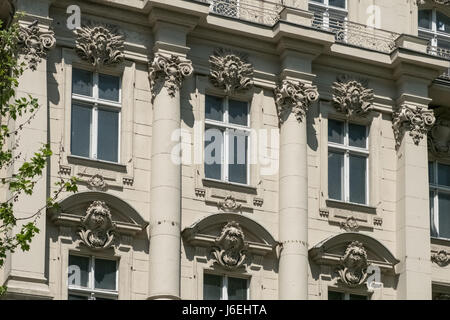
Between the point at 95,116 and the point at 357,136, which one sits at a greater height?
the point at 357,136

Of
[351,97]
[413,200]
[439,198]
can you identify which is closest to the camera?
[413,200]

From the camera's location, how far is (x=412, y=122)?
1921 inches

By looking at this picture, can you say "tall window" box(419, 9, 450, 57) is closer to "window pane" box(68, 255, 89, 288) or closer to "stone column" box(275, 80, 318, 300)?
"stone column" box(275, 80, 318, 300)

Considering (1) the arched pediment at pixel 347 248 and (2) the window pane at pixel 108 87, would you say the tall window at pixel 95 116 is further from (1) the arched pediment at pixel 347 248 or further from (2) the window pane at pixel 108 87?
(1) the arched pediment at pixel 347 248

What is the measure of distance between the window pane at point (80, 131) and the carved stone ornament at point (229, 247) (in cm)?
403

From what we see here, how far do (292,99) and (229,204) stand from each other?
138 inches

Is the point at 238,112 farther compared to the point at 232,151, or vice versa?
the point at 238,112

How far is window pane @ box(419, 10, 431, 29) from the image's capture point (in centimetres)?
5153

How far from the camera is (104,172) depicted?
4466cm

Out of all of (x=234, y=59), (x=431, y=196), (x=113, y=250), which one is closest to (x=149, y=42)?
(x=234, y=59)

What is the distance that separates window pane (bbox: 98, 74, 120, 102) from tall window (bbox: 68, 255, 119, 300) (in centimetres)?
436

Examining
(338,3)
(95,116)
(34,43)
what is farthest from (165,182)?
(338,3)

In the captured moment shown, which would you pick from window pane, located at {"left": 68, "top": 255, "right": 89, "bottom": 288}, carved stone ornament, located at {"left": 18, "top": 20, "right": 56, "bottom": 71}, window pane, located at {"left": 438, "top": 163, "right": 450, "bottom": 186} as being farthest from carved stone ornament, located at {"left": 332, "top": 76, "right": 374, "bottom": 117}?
window pane, located at {"left": 68, "top": 255, "right": 89, "bottom": 288}

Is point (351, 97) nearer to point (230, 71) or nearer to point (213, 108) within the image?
point (230, 71)
